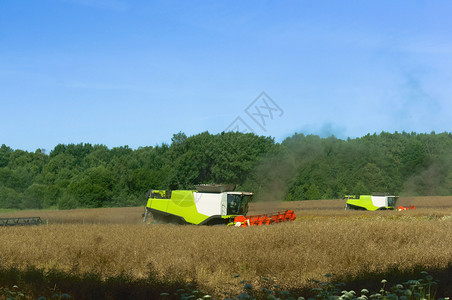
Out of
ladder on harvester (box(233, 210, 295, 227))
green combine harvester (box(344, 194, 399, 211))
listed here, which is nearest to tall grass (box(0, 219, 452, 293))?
ladder on harvester (box(233, 210, 295, 227))

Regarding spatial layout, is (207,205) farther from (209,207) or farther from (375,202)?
(375,202)

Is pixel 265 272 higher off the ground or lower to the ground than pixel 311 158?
lower

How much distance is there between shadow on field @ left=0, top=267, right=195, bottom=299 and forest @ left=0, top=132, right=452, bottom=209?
26.7 meters

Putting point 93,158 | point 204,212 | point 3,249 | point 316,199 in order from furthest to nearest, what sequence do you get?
point 93,158, point 316,199, point 204,212, point 3,249

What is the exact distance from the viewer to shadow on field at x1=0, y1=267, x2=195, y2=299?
7.04m

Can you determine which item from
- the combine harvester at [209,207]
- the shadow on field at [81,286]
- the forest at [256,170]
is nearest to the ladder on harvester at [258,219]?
the combine harvester at [209,207]

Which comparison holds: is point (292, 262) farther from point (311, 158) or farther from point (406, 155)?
point (406, 155)

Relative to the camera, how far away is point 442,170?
68312 millimetres

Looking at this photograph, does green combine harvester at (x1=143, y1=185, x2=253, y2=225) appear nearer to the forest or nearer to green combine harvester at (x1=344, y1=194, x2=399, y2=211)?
the forest

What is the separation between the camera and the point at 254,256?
10742 mm

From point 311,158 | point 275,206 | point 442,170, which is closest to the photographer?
point 275,206

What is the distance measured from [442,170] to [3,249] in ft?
227

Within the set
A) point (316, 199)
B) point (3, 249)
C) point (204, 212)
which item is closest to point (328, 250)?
point (3, 249)

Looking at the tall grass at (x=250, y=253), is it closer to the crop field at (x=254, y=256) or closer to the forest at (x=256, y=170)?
the crop field at (x=254, y=256)
